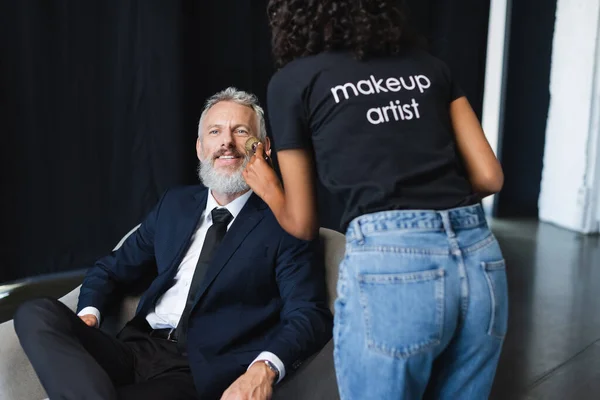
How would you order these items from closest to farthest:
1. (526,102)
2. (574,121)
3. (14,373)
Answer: (14,373), (574,121), (526,102)

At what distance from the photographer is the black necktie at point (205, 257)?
1798 millimetres

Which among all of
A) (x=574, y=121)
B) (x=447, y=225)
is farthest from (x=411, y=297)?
(x=574, y=121)

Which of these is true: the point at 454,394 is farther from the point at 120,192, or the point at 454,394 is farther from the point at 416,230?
the point at 120,192

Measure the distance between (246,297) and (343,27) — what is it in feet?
2.74

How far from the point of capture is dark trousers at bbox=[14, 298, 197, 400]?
1.43 metres

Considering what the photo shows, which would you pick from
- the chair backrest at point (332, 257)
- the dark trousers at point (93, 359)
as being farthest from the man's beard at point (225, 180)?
the dark trousers at point (93, 359)

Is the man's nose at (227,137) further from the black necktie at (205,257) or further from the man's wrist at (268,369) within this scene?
the man's wrist at (268,369)

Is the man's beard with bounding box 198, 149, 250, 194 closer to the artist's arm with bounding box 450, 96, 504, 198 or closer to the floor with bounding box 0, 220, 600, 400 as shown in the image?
the artist's arm with bounding box 450, 96, 504, 198

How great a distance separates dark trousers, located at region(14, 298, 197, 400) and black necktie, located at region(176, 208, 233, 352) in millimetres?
57

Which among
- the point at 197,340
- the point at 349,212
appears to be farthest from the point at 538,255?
the point at 349,212

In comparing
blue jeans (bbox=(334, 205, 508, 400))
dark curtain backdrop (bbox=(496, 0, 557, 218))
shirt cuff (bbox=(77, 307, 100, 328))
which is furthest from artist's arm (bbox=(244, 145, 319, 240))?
dark curtain backdrop (bbox=(496, 0, 557, 218))

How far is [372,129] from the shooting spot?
1150 mm

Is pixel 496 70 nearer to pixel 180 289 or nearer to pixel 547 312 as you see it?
pixel 547 312

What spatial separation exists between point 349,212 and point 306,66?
0.87 ft
